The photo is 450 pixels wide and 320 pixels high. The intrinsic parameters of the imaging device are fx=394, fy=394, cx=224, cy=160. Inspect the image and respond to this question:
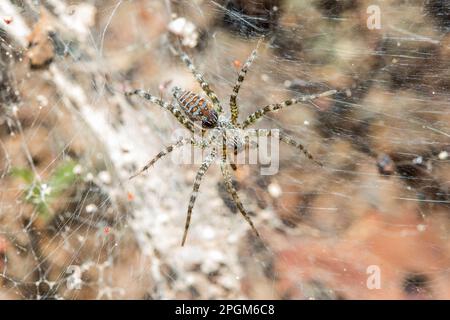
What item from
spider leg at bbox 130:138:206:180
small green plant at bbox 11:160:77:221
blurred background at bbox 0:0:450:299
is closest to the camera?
blurred background at bbox 0:0:450:299

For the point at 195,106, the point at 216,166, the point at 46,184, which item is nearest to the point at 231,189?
the point at 216,166

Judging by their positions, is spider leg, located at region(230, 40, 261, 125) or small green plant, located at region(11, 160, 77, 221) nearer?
spider leg, located at region(230, 40, 261, 125)

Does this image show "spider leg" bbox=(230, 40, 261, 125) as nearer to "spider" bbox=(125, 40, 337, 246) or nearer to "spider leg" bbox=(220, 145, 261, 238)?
"spider" bbox=(125, 40, 337, 246)

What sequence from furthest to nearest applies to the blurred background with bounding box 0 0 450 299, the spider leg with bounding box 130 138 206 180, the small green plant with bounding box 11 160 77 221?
the small green plant with bounding box 11 160 77 221 < the spider leg with bounding box 130 138 206 180 < the blurred background with bounding box 0 0 450 299

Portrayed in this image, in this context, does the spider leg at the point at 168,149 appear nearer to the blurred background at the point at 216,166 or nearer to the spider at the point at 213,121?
the spider at the point at 213,121

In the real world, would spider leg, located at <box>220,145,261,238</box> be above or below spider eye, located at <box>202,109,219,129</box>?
below

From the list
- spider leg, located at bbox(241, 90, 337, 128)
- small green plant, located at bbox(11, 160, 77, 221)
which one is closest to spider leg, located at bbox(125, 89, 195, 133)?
spider leg, located at bbox(241, 90, 337, 128)

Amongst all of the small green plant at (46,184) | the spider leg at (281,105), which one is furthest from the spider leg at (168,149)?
the small green plant at (46,184)

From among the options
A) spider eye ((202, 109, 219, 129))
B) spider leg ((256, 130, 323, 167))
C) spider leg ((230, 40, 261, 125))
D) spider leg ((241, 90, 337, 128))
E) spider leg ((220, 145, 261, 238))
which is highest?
spider leg ((230, 40, 261, 125))
